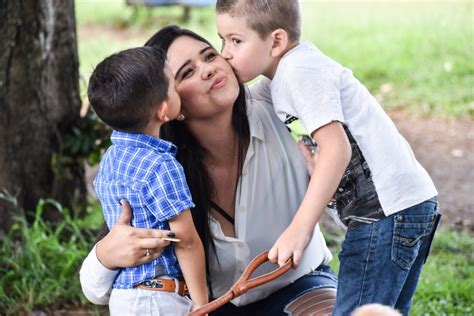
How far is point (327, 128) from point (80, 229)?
212cm

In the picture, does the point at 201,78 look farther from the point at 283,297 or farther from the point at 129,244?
the point at 283,297

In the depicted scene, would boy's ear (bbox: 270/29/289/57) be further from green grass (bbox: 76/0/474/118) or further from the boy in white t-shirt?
green grass (bbox: 76/0/474/118)

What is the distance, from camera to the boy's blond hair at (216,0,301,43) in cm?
250

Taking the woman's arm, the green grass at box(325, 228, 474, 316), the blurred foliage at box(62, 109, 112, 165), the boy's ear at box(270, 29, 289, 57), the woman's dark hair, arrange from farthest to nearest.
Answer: the blurred foliage at box(62, 109, 112, 165) → the green grass at box(325, 228, 474, 316) → the woman's dark hair → the boy's ear at box(270, 29, 289, 57) → the woman's arm

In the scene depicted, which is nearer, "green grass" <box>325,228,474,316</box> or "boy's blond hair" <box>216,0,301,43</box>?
"boy's blond hair" <box>216,0,301,43</box>

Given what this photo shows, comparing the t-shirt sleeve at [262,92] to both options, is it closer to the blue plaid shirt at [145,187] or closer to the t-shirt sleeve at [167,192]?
the blue plaid shirt at [145,187]

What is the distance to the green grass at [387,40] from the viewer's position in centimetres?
755

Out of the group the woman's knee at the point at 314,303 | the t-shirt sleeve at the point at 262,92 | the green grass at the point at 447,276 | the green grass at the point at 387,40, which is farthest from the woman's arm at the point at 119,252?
the green grass at the point at 387,40

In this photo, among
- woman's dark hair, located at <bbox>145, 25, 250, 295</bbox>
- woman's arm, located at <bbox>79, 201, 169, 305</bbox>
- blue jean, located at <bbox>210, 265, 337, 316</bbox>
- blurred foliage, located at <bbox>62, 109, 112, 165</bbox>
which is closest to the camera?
woman's arm, located at <bbox>79, 201, 169, 305</bbox>

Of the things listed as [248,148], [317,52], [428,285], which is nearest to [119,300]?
[248,148]

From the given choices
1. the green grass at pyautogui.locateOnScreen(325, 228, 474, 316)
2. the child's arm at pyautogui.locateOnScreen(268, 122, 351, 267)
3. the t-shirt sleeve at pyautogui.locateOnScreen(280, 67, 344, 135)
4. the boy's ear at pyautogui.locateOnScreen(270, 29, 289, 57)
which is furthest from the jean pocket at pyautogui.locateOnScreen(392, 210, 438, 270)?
the green grass at pyautogui.locateOnScreen(325, 228, 474, 316)

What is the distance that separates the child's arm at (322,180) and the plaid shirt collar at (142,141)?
427 millimetres

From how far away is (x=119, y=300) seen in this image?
8.23 feet

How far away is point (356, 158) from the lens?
254 cm
